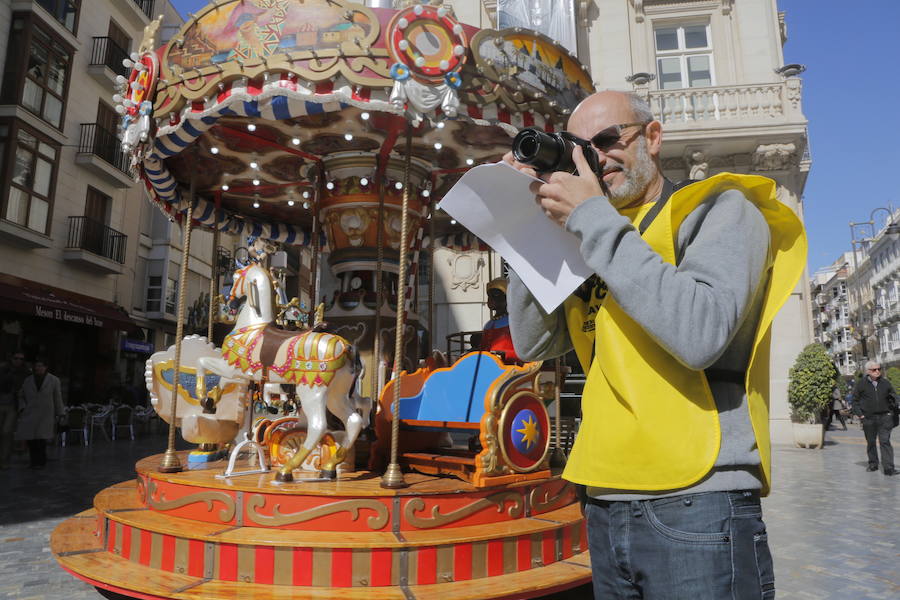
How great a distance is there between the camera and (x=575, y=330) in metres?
1.60

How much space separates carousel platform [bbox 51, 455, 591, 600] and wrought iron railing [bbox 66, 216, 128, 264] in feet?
50.8

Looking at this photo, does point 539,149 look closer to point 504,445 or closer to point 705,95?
point 504,445

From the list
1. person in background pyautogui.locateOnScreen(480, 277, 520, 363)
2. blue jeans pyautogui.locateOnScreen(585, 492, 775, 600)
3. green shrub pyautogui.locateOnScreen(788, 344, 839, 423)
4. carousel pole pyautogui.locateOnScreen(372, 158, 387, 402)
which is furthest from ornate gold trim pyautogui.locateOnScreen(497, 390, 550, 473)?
green shrub pyautogui.locateOnScreen(788, 344, 839, 423)

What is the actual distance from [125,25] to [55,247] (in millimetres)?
9155

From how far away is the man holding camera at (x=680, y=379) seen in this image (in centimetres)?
115

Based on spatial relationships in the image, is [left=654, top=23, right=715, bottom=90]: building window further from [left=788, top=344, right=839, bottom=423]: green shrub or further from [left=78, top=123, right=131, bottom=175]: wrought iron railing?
[left=78, top=123, right=131, bottom=175]: wrought iron railing

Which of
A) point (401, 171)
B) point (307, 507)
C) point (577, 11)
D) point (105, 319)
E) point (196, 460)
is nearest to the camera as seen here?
point (307, 507)

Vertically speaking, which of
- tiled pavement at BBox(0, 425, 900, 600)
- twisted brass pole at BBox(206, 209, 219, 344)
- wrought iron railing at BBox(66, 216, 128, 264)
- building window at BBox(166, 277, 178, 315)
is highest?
wrought iron railing at BBox(66, 216, 128, 264)

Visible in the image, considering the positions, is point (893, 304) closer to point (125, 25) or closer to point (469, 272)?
point (469, 272)

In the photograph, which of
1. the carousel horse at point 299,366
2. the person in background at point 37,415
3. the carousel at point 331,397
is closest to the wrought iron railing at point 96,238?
the person in background at point 37,415

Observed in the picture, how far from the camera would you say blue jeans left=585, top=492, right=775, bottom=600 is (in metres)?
1.16

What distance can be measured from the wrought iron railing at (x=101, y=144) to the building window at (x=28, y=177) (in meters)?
1.26

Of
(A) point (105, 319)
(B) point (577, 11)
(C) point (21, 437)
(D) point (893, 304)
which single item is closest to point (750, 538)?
(C) point (21, 437)

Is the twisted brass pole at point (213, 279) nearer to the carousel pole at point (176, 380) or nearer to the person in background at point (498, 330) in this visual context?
the carousel pole at point (176, 380)
